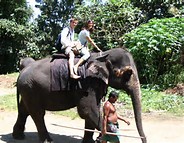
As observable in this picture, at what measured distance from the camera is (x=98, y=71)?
554 centimetres

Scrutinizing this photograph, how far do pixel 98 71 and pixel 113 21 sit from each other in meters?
8.78

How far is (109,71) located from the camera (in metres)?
5.62

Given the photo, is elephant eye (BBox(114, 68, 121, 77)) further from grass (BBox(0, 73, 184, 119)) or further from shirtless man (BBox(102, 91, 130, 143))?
grass (BBox(0, 73, 184, 119))

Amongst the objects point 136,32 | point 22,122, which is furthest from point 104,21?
point 22,122

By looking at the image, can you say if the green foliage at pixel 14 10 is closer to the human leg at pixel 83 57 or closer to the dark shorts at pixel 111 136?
the human leg at pixel 83 57

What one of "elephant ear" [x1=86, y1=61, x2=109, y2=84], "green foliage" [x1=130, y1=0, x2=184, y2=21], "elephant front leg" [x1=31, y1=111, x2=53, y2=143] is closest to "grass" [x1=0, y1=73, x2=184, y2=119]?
"elephant front leg" [x1=31, y1=111, x2=53, y2=143]

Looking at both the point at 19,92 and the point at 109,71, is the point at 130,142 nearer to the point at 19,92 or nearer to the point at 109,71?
the point at 109,71

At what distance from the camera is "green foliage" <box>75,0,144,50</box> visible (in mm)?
13820

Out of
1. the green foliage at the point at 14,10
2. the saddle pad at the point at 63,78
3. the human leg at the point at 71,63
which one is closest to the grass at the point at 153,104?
the saddle pad at the point at 63,78

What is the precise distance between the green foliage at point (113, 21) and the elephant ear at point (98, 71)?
7.93m

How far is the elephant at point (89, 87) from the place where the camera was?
5.51 metres

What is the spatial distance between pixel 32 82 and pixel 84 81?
2.83 feet

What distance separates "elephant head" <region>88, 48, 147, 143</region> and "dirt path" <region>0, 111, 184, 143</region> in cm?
67

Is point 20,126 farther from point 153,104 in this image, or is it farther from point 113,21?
point 113,21
